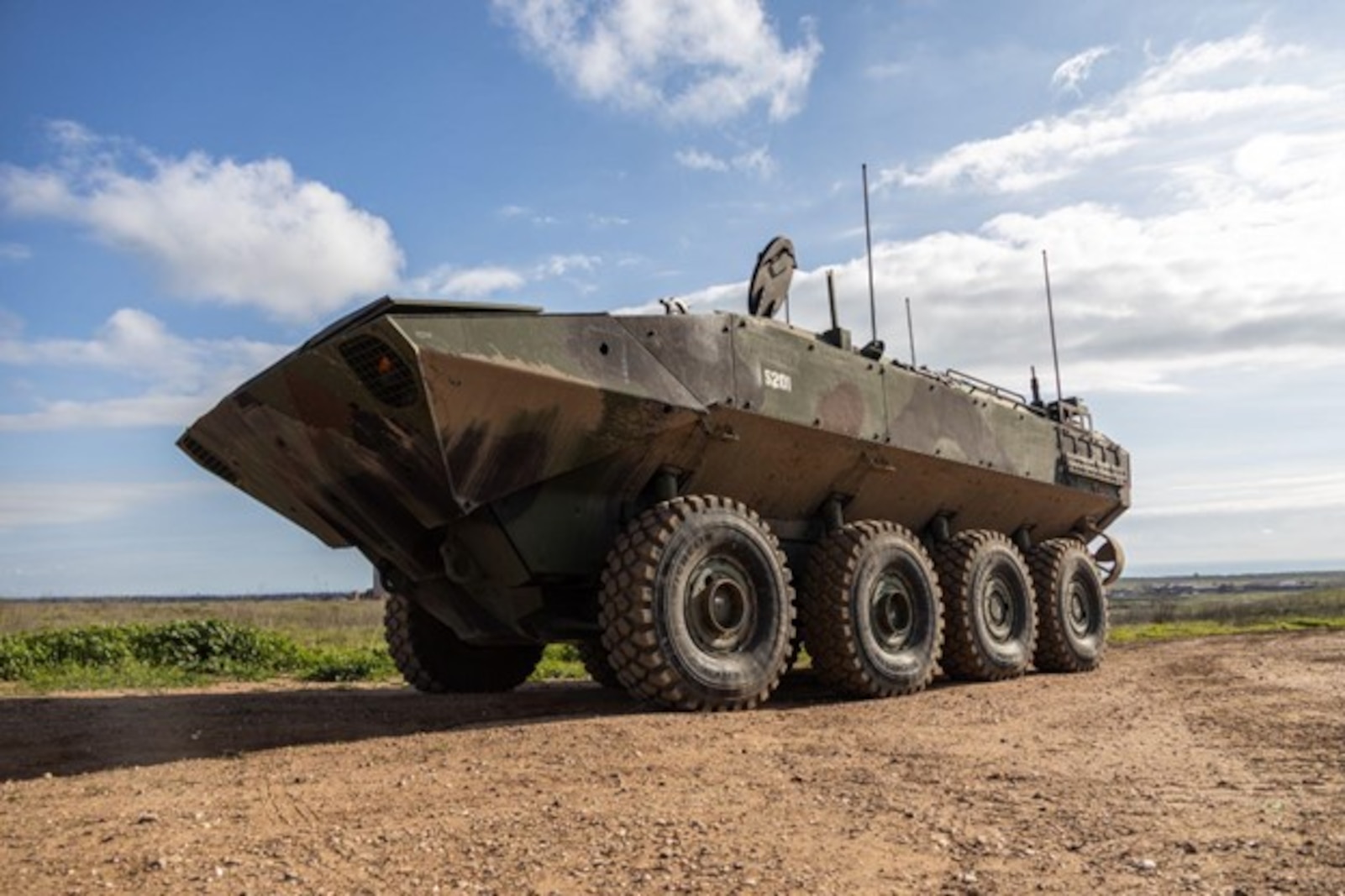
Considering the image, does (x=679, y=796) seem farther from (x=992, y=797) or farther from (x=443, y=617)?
(x=443, y=617)

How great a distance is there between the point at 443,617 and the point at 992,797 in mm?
5055

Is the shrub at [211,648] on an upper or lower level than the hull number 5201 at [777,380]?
lower

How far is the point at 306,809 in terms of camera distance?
14.3 ft

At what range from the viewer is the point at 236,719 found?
25.1 ft

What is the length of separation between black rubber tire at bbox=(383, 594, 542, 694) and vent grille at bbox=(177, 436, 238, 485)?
1.81m

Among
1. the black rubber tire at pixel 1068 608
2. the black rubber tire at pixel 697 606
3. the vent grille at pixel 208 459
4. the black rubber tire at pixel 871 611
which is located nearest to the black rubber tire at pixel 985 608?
the black rubber tire at pixel 1068 608

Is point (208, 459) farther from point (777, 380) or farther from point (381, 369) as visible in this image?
point (777, 380)

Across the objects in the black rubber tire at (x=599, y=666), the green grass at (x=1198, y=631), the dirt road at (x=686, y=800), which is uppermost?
the black rubber tire at (x=599, y=666)

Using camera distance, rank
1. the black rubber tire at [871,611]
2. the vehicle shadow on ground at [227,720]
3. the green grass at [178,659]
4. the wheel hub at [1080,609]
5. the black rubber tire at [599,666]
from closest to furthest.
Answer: the vehicle shadow on ground at [227,720]
the black rubber tire at [871,611]
the black rubber tire at [599,666]
the green grass at [178,659]
the wheel hub at [1080,609]

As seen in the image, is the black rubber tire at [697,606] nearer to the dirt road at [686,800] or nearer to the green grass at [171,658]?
the dirt road at [686,800]

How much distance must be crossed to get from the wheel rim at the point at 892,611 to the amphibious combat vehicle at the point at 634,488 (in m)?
0.02

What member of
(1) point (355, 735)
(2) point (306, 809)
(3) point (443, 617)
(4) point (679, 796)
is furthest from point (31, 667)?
(4) point (679, 796)

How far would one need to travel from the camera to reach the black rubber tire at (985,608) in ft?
34.1

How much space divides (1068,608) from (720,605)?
598 centimetres
